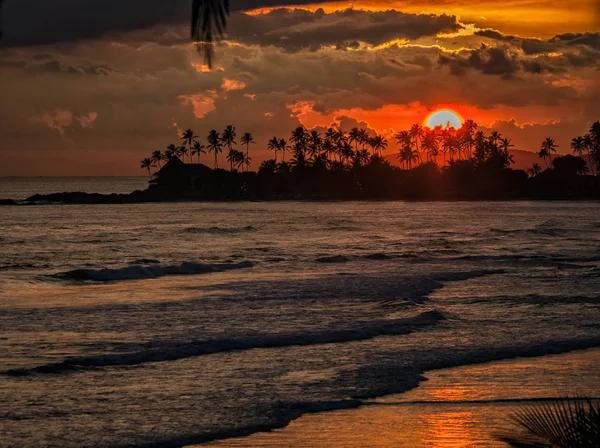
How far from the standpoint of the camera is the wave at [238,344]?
1276 centimetres

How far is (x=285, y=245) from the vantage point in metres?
46.5

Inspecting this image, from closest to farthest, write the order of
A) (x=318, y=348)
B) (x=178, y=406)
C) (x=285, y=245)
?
1. (x=178, y=406)
2. (x=318, y=348)
3. (x=285, y=245)

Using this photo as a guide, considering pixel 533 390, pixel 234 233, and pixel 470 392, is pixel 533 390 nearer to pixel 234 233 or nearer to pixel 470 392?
pixel 470 392

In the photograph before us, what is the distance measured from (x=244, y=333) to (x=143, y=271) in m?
17.0

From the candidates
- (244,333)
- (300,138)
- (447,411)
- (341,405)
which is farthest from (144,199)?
(447,411)

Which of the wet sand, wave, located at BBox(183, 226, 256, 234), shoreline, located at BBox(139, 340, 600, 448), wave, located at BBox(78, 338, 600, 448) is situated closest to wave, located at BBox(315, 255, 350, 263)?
wave, located at BBox(78, 338, 600, 448)

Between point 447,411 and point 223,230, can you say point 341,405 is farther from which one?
point 223,230

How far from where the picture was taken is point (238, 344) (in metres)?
14.8

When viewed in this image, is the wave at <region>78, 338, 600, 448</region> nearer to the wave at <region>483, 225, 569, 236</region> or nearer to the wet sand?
the wet sand

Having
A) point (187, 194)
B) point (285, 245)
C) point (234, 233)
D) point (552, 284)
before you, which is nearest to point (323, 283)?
point (552, 284)

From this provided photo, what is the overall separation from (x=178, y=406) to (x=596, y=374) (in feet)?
20.3

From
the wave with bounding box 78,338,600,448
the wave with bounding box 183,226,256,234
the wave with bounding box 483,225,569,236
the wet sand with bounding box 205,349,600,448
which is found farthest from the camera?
the wave with bounding box 183,226,256,234

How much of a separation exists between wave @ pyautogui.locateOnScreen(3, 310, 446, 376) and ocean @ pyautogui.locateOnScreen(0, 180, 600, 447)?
0.04m

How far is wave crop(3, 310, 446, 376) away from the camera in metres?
12.8
